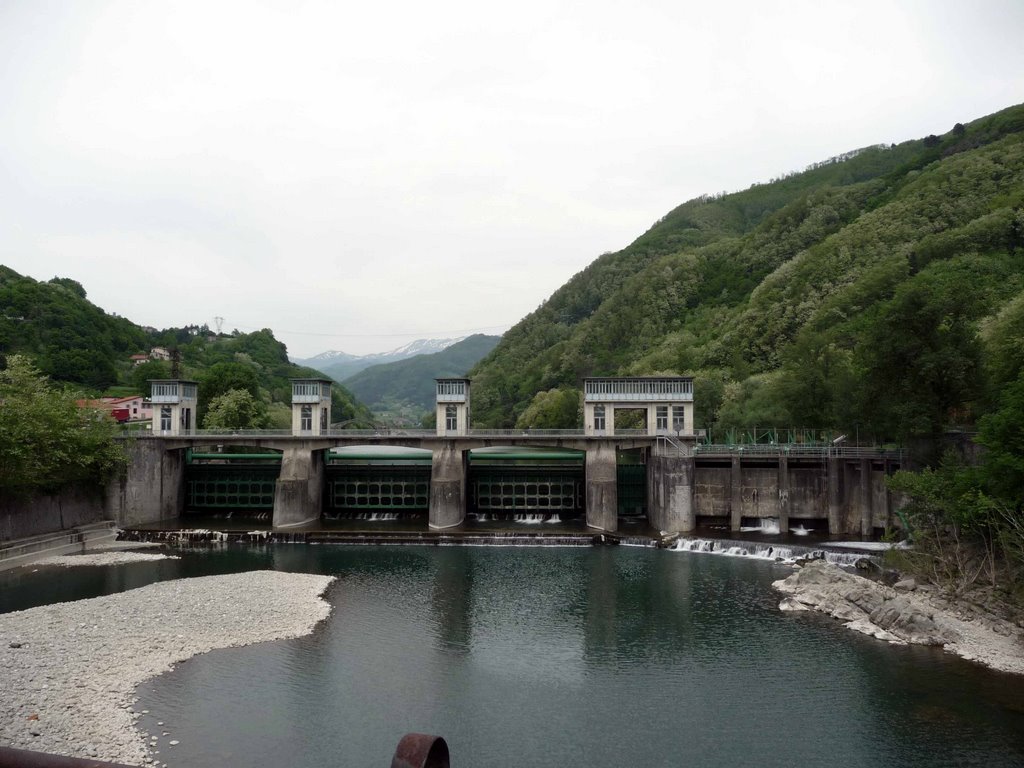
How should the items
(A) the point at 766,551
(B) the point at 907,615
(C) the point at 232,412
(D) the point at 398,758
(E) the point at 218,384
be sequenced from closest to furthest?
(D) the point at 398,758 < (B) the point at 907,615 < (A) the point at 766,551 < (C) the point at 232,412 < (E) the point at 218,384

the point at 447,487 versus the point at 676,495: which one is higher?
the point at 447,487

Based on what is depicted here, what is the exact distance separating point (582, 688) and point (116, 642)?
16049mm

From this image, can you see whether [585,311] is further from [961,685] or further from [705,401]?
[961,685]

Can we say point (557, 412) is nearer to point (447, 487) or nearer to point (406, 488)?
point (406, 488)

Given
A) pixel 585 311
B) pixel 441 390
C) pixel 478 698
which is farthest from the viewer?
pixel 585 311

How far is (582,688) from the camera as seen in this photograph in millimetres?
22969

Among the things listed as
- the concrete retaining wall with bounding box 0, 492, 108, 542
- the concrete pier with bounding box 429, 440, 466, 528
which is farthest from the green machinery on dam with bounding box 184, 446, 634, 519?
the concrete retaining wall with bounding box 0, 492, 108, 542

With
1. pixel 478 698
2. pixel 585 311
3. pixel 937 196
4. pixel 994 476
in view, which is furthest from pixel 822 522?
pixel 585 311

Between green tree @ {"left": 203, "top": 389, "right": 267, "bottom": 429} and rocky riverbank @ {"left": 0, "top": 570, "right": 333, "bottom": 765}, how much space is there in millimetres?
35493

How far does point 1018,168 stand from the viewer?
91.4 m

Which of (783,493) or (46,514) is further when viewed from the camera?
(783,493)

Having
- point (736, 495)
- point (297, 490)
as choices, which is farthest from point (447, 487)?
point (736, 495)

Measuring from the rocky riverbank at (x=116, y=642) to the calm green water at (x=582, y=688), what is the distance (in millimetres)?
1056

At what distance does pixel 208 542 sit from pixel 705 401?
48.7 meters
